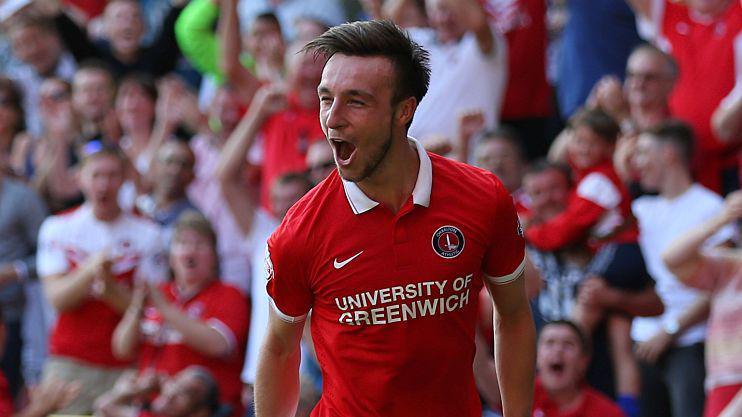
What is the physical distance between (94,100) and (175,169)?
1.41 meters

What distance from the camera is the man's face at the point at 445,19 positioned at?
340 inches

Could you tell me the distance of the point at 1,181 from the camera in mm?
9781

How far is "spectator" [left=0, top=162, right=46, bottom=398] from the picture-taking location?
9.45 m

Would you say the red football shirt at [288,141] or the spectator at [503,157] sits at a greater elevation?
the spectator at [503,157]

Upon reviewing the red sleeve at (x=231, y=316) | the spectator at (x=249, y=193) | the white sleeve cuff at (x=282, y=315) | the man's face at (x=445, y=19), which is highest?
the white sleeve cuff at (x=282, y=315)

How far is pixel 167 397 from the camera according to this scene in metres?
7.70

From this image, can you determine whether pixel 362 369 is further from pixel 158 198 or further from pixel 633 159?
pixel 158 198

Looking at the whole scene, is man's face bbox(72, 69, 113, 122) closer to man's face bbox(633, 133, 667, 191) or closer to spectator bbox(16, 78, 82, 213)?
spectator bbox(16, 78, 82, 213)

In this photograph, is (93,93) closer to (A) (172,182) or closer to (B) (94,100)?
(B) (94,100)

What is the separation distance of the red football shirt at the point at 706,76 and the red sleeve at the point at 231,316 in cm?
286

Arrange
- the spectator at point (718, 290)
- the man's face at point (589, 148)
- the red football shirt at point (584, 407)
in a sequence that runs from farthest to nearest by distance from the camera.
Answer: the man's face at point (589, 148)
the red football shirt at point (584, 407)
the spectator at point (718, 290)

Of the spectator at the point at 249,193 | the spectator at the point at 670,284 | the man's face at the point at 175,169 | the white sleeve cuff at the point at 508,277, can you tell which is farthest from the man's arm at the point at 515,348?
the man's face at the point at 175,169

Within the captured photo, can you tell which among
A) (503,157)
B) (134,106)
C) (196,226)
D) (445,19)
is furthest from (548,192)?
(134,106)

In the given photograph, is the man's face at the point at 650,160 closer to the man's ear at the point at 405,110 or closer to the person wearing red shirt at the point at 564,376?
the person wearing red shirt at the point at 564,376
